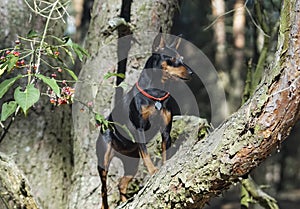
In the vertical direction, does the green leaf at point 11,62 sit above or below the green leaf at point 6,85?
above

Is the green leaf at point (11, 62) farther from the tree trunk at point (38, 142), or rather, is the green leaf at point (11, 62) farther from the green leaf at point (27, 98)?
the tree trunk at point (38, 142)

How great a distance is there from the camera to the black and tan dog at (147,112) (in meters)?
2.39

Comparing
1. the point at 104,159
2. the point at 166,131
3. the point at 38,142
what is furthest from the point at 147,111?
the point at 38,142

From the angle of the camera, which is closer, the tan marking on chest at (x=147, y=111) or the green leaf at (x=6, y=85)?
the green leaf at (x=6, y=85)

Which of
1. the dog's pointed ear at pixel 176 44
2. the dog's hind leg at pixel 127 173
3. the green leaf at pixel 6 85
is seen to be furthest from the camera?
the dog's hind leg at pixel 127 173

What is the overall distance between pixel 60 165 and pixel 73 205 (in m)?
0.25

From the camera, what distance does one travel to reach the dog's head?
2410 mm

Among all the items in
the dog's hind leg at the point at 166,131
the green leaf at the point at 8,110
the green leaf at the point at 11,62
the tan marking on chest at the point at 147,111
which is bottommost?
the dog's hind leg at the point at 166,131

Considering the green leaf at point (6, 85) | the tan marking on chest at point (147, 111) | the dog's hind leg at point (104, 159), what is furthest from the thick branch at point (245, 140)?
the green leaf at point (6, 85)

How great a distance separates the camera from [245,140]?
171 cm

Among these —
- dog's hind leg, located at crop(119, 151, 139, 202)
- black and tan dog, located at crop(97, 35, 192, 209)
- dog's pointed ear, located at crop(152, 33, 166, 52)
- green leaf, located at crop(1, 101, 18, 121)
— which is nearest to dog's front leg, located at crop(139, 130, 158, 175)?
black and tan dog, located at crop(97, 35, 192, 209)

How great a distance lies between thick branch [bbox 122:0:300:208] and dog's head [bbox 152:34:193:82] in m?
0.56

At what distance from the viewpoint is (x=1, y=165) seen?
2.31m

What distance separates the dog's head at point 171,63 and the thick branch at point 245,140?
56cm
